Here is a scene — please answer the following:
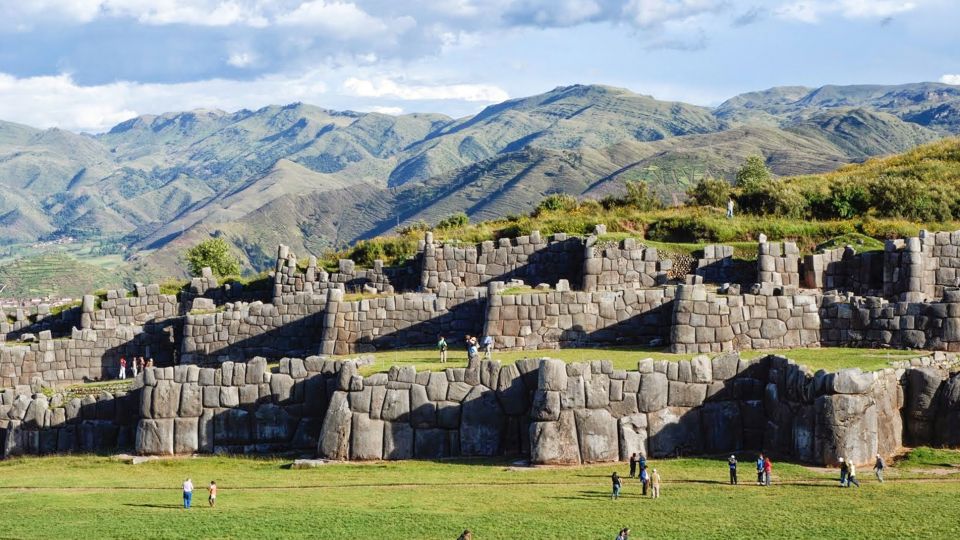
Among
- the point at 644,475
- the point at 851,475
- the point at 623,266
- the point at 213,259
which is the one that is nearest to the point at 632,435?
the point at 644,475

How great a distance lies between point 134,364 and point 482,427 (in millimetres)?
17385

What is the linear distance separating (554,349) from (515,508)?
11.6 meters

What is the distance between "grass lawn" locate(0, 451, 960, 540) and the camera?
19.8m

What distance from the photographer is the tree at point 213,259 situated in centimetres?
6213

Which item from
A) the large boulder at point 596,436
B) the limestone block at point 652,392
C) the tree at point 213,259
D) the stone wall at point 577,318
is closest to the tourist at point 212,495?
the large boulder at point 596,436

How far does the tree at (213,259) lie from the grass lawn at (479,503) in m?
35.5

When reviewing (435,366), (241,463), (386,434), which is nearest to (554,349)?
(435,366)

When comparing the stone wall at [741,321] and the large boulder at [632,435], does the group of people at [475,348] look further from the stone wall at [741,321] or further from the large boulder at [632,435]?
Result: the large boulder at [632,435]

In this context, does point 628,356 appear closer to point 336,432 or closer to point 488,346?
point 488,346

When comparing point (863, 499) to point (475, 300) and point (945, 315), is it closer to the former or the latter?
point (945, 315)

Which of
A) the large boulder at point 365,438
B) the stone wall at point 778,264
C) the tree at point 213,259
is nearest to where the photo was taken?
the large boulder at point 365,438

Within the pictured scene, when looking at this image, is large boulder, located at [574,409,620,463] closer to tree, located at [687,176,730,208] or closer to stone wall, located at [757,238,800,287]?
stone wall, located at [757,238,800,287]

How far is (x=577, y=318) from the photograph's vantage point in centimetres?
3338

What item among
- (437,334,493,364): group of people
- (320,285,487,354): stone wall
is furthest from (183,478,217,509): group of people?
(320,285,487,354): stone wall
